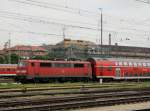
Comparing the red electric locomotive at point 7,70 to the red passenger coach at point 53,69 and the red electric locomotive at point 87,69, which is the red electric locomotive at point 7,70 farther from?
the red passenger coach at point 53,69

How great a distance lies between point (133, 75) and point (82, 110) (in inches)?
1347

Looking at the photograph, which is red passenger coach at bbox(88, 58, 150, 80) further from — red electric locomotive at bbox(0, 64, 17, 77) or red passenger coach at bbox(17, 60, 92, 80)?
red electric locomotive at bbox(0, 64, 17, 77)

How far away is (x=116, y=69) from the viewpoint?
160 feet

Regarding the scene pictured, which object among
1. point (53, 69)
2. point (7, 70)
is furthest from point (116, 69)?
point (7, 70)

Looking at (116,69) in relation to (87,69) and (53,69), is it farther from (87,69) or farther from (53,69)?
(53,69)

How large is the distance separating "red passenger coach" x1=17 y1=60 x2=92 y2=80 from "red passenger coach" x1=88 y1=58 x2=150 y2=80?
143cm

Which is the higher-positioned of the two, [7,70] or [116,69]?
[116,69]

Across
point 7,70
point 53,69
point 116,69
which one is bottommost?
point 7,70

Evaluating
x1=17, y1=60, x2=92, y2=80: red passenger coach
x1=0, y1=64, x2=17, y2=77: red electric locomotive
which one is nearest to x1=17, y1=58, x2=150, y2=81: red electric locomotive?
x1=17, y1=60, x2=92, y2=80: red passenger coach

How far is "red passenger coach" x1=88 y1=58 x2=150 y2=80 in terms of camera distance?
48.5 metres

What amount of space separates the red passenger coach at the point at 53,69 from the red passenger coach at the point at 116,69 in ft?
4.69

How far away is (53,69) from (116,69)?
941cm

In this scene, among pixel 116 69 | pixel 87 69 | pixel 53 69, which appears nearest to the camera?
pixel 53 69

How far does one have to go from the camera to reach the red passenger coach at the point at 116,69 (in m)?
48.5
